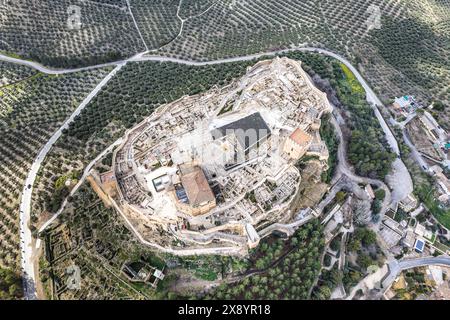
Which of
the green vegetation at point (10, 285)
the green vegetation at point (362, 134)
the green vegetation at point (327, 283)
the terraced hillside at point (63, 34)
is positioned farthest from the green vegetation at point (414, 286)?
the terraced hillside at point (63, 34)

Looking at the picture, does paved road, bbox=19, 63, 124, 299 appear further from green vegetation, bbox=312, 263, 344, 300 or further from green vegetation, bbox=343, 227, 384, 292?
green vegetation, bbox=343, 227, 384, 292

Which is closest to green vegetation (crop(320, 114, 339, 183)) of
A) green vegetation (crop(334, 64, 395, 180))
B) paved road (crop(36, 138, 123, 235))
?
green vegetation (crop(334, 64, 395, 180))

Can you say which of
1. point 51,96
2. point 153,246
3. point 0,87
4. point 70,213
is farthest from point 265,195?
point 0,87

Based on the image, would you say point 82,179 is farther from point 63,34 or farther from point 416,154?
point 416,154

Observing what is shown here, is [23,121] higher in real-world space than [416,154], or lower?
lower

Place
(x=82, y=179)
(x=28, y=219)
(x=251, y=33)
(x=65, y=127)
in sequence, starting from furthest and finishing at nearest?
(x=251, y=33) < (x=65, y=127) < (x=82, y=179) < (x=28, y=219)

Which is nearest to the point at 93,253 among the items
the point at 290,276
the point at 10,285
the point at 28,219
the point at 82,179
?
the point at 10,285

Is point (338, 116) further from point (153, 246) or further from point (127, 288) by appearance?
point (127, 288)
